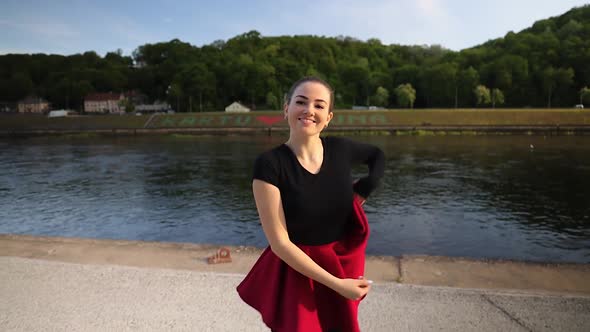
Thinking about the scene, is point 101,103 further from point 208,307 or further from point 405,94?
point 208,307

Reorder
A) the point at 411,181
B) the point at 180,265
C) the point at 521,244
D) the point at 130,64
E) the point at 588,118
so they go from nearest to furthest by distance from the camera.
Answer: the point at 180,265
the point at 521,244
the point at 411,181
the point at 588,118
the point at 130,64

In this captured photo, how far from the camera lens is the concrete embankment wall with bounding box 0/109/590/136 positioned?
5522 cm

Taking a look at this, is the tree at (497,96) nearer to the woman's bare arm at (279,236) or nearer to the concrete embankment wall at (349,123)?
the concrete embankment wall at (349,123)

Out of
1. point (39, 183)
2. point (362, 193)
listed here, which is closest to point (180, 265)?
point (362, 193)

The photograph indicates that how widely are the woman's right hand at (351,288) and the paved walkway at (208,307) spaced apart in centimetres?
234

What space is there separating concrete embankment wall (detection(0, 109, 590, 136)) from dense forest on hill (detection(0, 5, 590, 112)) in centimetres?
1958

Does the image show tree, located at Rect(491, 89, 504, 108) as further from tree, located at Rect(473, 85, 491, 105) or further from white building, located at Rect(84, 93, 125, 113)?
white building, located at Rect(84, 93, 125, 113)

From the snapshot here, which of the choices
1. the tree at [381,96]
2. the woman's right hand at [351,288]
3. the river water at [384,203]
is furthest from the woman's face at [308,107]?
the tree at [381,96]

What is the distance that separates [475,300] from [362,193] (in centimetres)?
327

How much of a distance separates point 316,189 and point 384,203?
15492 millimetres

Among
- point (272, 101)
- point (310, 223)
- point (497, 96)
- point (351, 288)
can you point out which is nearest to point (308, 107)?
point (310, 223)

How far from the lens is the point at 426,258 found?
6621mm

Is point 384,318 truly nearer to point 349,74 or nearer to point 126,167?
point 126,167

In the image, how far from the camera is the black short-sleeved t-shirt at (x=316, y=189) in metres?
2.14
